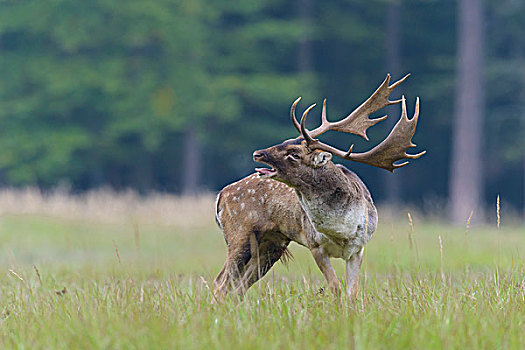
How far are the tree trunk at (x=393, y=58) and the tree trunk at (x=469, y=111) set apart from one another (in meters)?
4.22

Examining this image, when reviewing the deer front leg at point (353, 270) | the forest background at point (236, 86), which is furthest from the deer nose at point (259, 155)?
the forest background at point (236, 86)

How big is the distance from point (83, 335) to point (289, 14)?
27200 millimetres

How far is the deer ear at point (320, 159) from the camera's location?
549 centimetres

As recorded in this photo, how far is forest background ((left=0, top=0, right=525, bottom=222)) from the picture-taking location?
81.8ft

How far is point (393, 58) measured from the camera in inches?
1099

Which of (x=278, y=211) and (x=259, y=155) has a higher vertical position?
(x=259, y=155)

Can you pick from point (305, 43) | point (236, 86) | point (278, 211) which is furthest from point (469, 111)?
point (278, 211)

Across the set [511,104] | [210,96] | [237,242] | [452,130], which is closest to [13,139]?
[210,96]

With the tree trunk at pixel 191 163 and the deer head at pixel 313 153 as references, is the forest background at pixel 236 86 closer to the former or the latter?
the tree trunk at pixel 191 163

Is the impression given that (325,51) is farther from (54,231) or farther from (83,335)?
(83,335)

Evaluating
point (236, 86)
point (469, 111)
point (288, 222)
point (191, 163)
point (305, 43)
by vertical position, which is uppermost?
point (305, 43)

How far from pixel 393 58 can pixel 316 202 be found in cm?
2322

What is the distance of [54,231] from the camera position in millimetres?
15953

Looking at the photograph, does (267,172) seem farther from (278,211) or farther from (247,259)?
(247,259)
